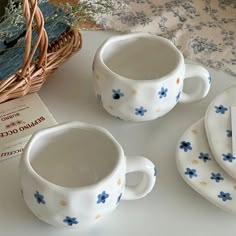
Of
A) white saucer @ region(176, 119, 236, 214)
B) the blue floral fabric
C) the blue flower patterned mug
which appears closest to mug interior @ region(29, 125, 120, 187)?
the blue flower patterned mug

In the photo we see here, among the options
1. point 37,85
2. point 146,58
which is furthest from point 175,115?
point 37,85

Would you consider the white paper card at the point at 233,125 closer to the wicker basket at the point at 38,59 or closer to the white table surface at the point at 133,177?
the white table surface at the point at 133,177

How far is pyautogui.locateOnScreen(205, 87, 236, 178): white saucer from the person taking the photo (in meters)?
0.68

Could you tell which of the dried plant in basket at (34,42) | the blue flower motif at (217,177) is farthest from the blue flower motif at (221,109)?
the dried plant in basket at (34,42)

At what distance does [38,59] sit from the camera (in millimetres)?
767

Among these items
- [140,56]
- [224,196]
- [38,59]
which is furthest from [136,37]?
[224,196]

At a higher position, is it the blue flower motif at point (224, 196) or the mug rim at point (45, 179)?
the mug rim at point (45, 179)

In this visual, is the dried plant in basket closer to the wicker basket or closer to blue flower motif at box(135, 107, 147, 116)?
the wicker basket

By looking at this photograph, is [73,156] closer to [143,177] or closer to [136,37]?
[143,177]

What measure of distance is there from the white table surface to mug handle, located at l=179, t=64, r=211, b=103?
0.08 feet

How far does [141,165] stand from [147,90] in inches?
4.8

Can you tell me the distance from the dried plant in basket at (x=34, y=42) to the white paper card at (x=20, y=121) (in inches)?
0.5

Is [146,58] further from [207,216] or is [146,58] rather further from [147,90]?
[207,216]

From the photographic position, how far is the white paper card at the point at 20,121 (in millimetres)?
717
